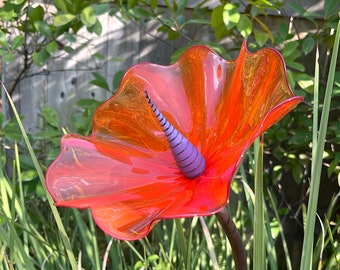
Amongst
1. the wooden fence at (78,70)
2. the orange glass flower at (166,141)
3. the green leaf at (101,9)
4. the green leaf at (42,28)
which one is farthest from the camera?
the wooden fence at (78,70)

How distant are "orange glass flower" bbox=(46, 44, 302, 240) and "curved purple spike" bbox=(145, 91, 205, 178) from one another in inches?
0.6

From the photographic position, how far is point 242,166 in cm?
192

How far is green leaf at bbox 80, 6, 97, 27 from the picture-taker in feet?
6.63

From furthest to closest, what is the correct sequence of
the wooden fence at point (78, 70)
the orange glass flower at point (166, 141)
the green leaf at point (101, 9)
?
1. the wooden fence at point (78, 70)
2. the green leaf at point (101, 9)
3. the orange glass flower at point (166, 141)

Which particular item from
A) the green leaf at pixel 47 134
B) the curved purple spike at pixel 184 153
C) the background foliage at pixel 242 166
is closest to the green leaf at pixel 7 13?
the background foliage at pixel 242 166

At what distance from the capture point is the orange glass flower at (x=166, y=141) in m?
0.93

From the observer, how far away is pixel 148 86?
48.8 inches

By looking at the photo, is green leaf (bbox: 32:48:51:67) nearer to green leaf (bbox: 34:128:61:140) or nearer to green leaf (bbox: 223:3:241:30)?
green leaf (bbox: 34:128:61:140)

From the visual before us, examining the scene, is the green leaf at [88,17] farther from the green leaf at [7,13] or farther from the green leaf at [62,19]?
the green leaf at [7,13]

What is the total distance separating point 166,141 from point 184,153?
0.18 metres

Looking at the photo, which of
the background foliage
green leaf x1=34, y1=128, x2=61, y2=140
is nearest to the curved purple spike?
the background foliage

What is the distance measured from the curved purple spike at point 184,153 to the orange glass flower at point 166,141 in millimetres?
15

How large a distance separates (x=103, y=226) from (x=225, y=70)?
42 centimetres

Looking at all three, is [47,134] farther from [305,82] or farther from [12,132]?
[305,82]
